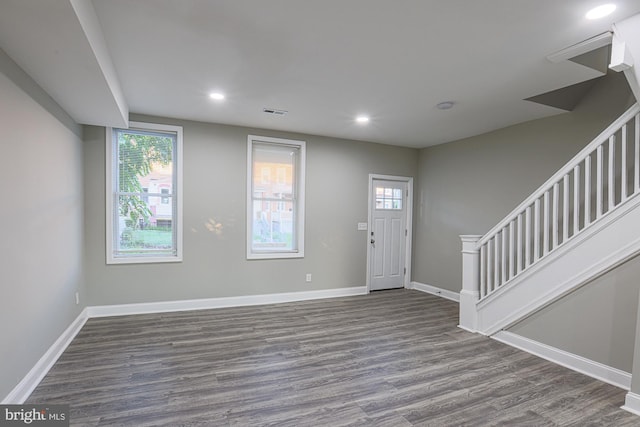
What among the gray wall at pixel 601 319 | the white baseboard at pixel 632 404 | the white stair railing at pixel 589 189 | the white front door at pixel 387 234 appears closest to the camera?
the white baseboard at pixel 632 404

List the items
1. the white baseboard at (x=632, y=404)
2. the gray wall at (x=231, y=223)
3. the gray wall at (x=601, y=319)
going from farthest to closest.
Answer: the gray wall at (x=231, y=223)
the gray wall at (x=601, y=319)
the white baseboard at (x=632, y=404)

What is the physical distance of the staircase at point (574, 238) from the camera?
8.48ft

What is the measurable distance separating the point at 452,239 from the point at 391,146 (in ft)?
6.36

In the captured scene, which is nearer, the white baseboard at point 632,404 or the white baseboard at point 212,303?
the white baseboard at point 632,404

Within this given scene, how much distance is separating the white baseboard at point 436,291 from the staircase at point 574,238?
1.18 m

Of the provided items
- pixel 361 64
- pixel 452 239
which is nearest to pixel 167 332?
pixel 361 64

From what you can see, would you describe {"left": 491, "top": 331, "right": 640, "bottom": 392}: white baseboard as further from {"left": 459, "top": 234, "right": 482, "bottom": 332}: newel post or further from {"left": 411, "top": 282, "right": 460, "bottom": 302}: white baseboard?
{"left": 411, "top": 282, "right": 460, "bottom": 302}: white baseboard

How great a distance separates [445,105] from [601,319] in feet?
8.22

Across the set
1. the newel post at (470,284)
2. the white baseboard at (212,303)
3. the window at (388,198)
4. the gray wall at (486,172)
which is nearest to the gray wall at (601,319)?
the newel post at (470,284)

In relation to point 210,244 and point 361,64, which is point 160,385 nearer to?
point 210,244

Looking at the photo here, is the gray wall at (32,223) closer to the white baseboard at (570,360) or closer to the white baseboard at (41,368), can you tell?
the white baseboard at (41,368)

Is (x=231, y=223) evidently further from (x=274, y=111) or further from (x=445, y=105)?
(x=445, y=105)

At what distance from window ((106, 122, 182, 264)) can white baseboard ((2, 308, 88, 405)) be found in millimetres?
963

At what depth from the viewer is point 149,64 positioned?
2715 millimetres
